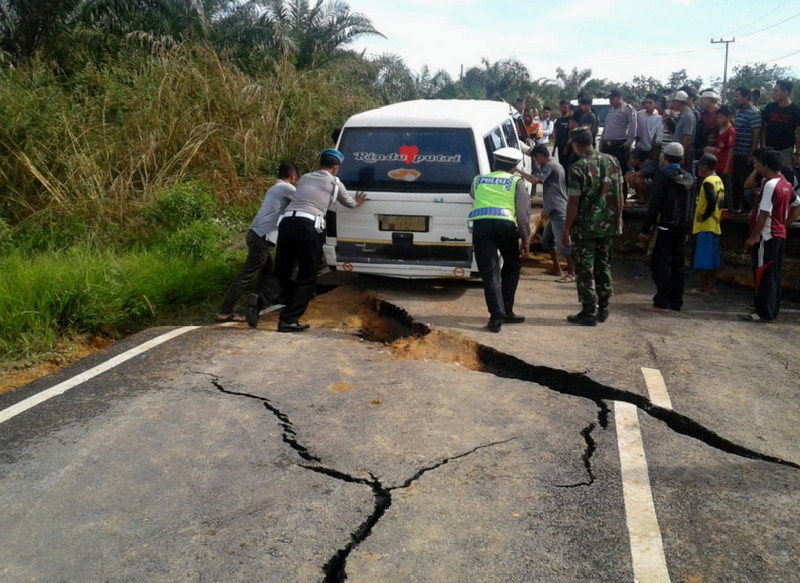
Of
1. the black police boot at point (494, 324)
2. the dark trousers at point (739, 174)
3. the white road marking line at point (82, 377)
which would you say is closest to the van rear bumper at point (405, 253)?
the black police boot at point (494, 324)

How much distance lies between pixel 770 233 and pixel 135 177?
907cm

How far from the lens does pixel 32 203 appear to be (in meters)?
11.4

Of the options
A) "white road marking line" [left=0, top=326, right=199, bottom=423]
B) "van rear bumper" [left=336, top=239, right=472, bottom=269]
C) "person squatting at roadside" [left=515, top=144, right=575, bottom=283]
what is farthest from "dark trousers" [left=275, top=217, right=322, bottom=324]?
"person squatting at roadside" [left=515, top=144, right=575, bottom=283]

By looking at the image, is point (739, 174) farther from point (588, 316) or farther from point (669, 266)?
point (588, 316)

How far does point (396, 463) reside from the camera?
4207 mm

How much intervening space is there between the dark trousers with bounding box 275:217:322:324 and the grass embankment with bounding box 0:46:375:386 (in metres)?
1.41

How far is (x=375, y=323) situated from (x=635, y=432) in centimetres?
328

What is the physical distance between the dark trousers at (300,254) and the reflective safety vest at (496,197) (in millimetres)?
1508

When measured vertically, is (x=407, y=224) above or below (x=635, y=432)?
above

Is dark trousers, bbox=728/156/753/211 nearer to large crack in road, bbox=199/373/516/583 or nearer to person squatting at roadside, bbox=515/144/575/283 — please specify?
person squatting at roadside, bbox=515/144/575/283

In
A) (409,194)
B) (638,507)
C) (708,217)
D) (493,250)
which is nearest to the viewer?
(638,507)

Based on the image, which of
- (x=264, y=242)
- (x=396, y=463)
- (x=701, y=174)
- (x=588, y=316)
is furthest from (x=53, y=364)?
(x=701, y=174)

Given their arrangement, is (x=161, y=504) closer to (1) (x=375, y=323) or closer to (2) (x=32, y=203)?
(1) (x=375, y=323)

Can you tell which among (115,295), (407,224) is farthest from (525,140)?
(115,295)
